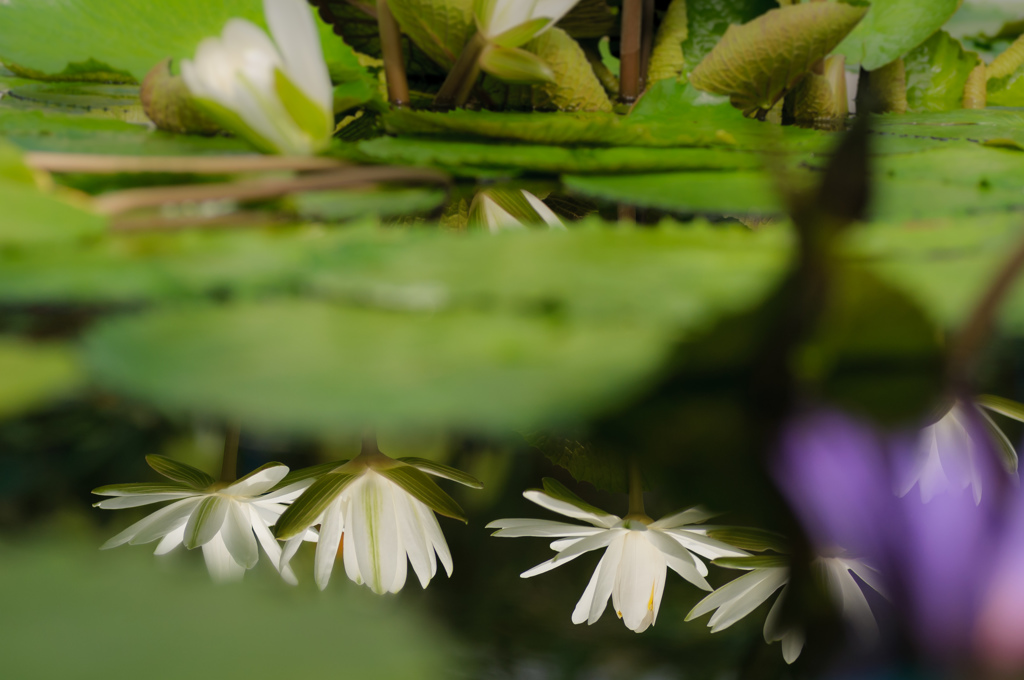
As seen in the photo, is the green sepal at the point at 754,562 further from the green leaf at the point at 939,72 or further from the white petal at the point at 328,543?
the green leaf at the point at 939,72

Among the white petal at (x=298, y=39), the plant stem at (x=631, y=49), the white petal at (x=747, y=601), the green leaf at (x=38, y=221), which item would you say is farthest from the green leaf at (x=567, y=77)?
the white petal at (x=747, y=601)

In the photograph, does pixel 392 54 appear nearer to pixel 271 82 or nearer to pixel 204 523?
pixel 271 82

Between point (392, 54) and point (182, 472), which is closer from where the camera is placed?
point (182, 472)

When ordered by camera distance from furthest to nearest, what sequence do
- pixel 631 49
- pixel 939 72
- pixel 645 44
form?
1. pixel 939 72
2. pixel 645 44
3. pixel 631 49

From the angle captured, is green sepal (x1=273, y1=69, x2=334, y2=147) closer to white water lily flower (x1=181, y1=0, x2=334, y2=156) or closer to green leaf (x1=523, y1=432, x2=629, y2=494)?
white water lily flower (x1=181, y1=0, x2=334, y2=156)

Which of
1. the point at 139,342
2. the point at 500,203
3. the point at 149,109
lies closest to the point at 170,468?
the point at 139,342

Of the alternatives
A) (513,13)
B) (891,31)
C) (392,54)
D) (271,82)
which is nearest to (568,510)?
(271,82)

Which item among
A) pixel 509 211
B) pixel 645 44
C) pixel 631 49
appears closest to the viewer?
pixel 509 211

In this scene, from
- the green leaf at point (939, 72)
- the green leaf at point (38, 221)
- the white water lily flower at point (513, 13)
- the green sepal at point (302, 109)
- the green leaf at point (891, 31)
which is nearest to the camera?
the green leaf at point (38, 221)
